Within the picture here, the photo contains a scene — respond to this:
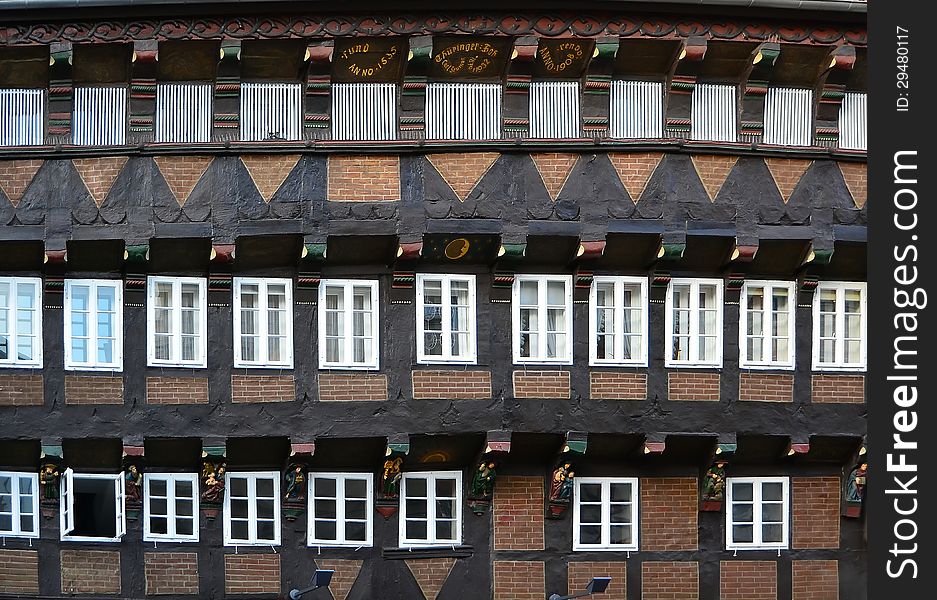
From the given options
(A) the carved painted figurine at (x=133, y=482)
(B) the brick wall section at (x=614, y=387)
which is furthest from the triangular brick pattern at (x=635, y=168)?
(A) the carved painted figurine at (x=133, y=482)

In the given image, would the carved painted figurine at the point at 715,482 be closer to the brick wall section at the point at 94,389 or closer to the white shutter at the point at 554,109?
the white shutter at the point at 554,109

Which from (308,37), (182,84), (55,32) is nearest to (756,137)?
(308,37)

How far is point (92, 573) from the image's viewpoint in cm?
2061

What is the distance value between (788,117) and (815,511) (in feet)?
15.4

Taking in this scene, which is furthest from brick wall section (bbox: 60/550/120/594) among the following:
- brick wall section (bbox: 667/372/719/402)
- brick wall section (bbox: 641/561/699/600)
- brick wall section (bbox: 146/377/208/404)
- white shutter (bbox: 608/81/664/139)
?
white shutter (bbox: 608/81/664/139)

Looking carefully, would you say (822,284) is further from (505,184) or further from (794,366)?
(505,184)

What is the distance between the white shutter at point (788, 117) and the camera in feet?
69.1

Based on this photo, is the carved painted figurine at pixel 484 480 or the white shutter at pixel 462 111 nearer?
the carved painted figurine at pixel 484 480

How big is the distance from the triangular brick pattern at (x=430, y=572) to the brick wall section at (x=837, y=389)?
4707 mm

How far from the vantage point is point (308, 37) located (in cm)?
2042

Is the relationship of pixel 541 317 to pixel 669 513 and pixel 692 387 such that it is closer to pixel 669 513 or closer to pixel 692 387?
pixel 692 387

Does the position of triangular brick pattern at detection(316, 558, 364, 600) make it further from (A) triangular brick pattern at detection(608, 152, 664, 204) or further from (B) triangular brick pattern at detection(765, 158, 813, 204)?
(B) triangular brick pattern at detection(765, 158, 813, 204)

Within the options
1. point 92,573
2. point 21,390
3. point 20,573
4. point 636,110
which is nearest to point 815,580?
point 636,110

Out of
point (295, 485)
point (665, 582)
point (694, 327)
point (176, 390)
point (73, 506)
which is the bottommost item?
point (665, 582)
